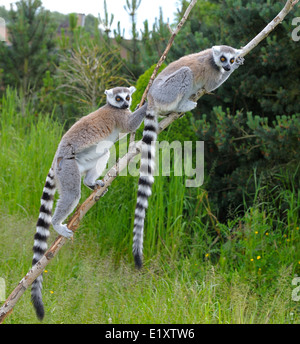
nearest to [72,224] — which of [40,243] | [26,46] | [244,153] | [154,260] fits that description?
[40,243]

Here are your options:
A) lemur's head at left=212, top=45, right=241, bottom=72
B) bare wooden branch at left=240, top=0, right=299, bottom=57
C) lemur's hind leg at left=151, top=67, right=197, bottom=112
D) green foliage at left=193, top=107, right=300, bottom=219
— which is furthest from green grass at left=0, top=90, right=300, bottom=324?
bare wooden branch at left=240, top=0, right=299, bottom=57

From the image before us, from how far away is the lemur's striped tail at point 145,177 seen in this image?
3.28 metres

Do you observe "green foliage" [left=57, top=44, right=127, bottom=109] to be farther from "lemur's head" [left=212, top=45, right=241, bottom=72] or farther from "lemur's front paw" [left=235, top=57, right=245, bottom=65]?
"lemur's front paw" [left=235, top=57, right=245, bottom=65]

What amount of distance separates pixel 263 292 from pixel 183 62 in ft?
8.31

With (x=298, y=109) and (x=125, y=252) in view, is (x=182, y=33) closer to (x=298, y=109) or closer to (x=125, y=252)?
(x=298, y=109)

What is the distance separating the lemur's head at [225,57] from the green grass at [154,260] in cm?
197

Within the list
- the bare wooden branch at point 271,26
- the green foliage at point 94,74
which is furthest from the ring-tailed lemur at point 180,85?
the green foliage at point 94,74

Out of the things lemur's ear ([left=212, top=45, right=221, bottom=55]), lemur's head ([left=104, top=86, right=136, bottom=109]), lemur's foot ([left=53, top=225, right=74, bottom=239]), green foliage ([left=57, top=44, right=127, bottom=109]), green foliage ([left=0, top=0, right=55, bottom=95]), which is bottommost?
lemur's foot ([left=53, top=225, right=74, bottom=239])

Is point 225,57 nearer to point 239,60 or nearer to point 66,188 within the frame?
point 239,60

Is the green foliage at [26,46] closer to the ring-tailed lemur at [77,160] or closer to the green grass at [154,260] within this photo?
the green grass at [154,260]

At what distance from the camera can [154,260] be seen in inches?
223

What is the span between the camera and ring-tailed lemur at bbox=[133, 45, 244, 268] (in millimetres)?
3644

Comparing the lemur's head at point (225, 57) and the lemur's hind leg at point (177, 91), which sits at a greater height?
the lemur's head at point (225, 57)

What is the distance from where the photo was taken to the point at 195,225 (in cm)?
674
